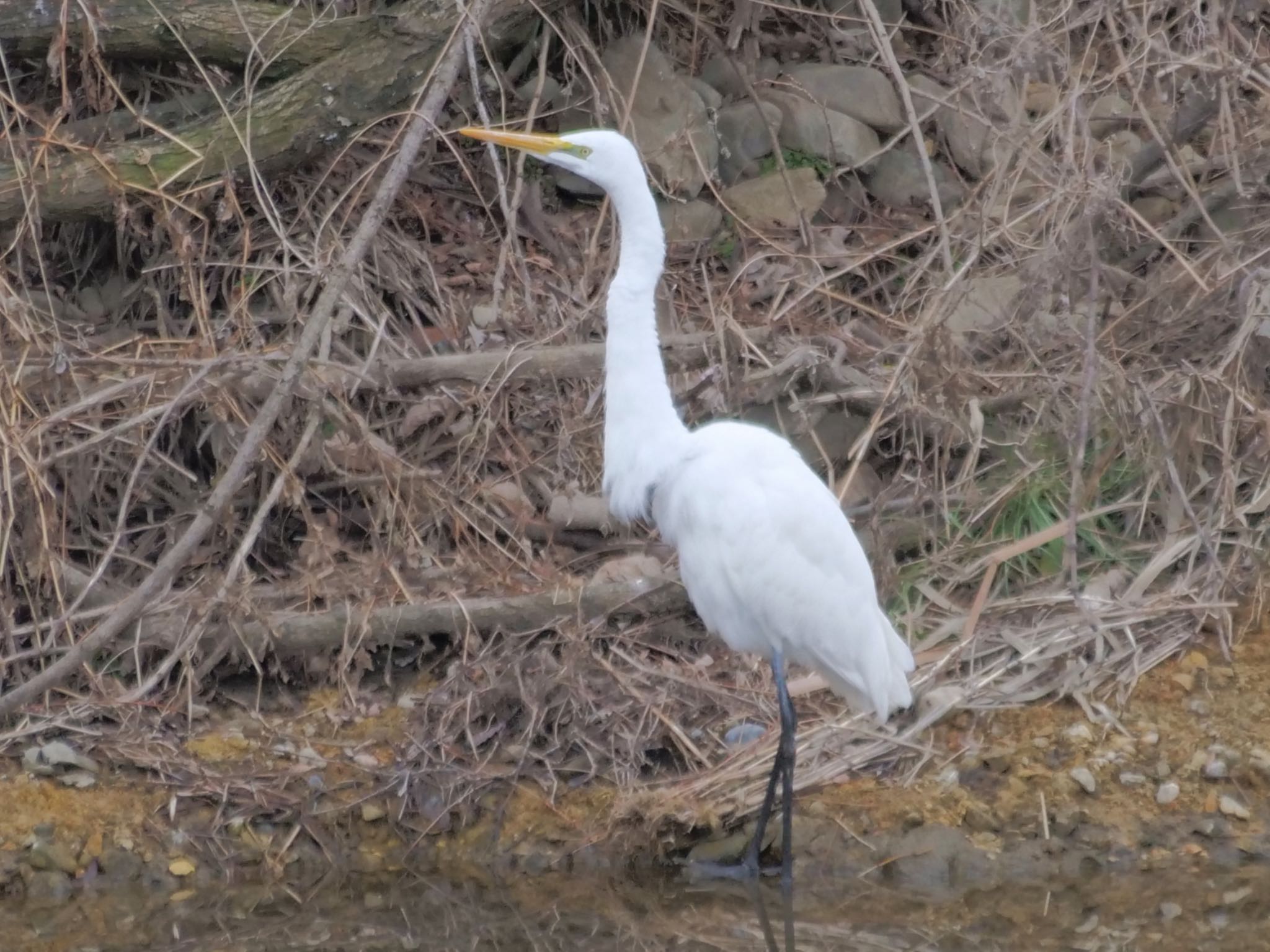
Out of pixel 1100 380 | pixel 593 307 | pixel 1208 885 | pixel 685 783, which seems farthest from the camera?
pixel 593 307

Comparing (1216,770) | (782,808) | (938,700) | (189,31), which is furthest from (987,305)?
(189,31)

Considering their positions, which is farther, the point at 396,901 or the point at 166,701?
the point at 166,701

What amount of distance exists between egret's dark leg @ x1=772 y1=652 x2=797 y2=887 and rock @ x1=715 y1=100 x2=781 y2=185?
2848mm

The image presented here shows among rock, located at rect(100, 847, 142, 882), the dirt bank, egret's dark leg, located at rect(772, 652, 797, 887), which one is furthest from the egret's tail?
rock, located at rect(100, 847, 142, 882)

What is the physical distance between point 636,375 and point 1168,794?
187 centimetres

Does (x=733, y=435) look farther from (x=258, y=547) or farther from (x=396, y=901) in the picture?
(x=258, y=547)

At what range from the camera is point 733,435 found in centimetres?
420

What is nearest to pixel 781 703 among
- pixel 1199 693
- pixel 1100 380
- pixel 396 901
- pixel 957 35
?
pixel 396 901

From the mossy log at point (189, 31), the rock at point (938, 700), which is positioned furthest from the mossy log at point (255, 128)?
the rock at point (938, 700)

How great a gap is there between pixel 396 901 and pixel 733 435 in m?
1.46

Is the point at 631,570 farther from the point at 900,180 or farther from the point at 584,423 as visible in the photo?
the point at 900,180

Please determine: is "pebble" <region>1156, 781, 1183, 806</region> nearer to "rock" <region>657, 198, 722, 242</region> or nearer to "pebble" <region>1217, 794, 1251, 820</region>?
"pebble" <region>1217, 794, 1251, 820</region>

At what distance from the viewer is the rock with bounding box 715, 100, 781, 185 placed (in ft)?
21.5

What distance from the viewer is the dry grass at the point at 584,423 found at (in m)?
4.71
